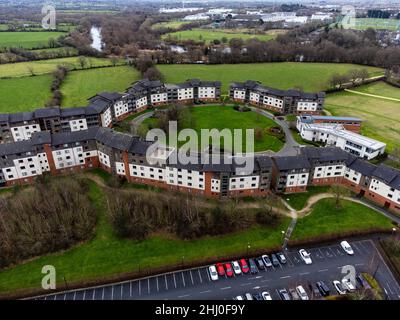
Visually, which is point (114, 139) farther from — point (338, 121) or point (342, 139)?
point (338, 121)

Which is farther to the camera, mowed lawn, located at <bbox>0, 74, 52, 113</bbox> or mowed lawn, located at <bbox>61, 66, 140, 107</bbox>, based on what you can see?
mowed lawn, located at <bbox>61, 66, 140, 107</bbox>

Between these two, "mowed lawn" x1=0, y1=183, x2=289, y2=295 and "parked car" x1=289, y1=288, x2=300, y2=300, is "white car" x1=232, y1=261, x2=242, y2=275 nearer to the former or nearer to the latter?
"mowed lawn" x1=0, y1=183, x2=289, y2=295

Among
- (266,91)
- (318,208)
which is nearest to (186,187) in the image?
(318,208)

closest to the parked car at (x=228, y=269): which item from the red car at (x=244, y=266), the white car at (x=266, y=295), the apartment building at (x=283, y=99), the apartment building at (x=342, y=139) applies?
the red car at (x=244, y=266)

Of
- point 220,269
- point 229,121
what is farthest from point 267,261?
point 229,121

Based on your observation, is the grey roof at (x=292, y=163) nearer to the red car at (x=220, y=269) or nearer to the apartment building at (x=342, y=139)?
the red car at (x=220, y=269)

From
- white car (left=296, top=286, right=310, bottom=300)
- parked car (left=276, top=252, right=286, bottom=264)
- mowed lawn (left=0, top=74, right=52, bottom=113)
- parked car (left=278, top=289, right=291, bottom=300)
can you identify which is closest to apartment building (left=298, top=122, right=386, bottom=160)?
parked car (left=276, top=252, right=286, bottom=264)
